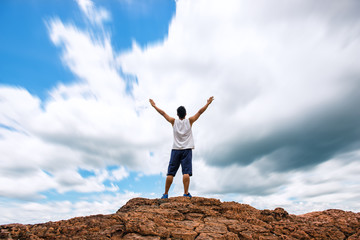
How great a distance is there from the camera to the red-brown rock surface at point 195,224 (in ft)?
16.6

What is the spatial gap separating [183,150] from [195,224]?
2.84 metres

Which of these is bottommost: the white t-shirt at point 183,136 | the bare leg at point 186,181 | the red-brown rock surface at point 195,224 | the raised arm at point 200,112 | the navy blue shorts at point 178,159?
the red-brown rock surface at point 195,224

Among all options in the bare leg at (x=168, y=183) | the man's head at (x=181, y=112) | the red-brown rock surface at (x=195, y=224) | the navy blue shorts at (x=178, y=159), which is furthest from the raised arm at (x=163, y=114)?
the red-brown rock surface at (x=195, y=224)

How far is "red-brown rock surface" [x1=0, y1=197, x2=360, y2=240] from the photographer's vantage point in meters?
5.06

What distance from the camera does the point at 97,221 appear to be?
18.1ft

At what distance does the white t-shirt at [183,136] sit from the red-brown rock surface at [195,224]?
5.76ft

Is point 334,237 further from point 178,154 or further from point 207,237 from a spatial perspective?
point 178,154

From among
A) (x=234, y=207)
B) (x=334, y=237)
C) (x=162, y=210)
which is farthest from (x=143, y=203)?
(x=334, y=237)

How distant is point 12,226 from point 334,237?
24.6 feet

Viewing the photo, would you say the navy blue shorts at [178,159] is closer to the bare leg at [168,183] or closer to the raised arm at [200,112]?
the bare leg at [168,183]

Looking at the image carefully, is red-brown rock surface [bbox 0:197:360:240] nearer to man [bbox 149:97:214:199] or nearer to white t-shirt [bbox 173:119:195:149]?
man [bbox 149:97:214:199]

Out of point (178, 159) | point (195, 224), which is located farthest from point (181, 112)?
point (195, 224)

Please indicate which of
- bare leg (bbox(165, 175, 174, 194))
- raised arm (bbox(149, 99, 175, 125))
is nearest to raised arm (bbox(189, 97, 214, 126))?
raised arm (bbox(149, 99, 175, 125))

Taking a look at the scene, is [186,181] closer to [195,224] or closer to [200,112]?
[195,224]
